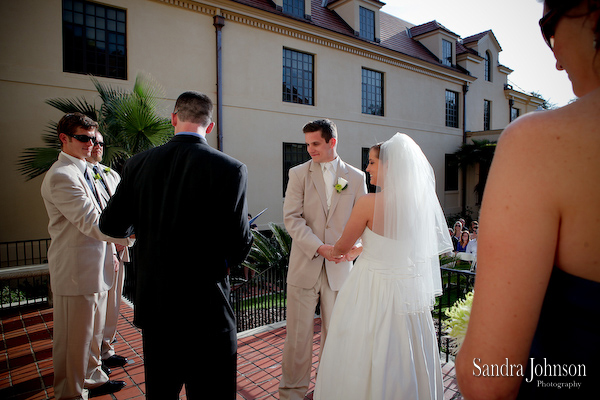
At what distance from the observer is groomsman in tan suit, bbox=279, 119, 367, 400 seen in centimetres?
344

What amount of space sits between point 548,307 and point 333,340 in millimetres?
2099

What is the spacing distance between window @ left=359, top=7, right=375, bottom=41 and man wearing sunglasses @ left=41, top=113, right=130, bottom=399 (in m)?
17.4

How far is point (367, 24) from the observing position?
18.2 m

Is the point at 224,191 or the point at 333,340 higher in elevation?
the point at 224,191

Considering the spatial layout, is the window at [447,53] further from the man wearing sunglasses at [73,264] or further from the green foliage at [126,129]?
the man wearing sunglasses at [73,264]

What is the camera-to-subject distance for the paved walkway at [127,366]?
144 inches

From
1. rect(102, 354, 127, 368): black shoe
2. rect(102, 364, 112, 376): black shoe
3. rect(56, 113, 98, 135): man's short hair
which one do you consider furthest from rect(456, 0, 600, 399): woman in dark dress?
rect(102, 354, 127, 368): black shoe

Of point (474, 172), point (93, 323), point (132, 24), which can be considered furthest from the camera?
point (474, 172)

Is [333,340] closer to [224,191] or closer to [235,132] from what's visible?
[224,191]

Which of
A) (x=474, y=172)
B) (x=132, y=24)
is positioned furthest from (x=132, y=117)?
(x=474, y=172)

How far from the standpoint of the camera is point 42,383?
3881mm

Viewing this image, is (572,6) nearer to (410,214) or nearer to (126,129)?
(410,214)

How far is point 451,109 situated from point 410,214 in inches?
890

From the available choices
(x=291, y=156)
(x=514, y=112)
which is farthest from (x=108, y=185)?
(x=514, y=112)
